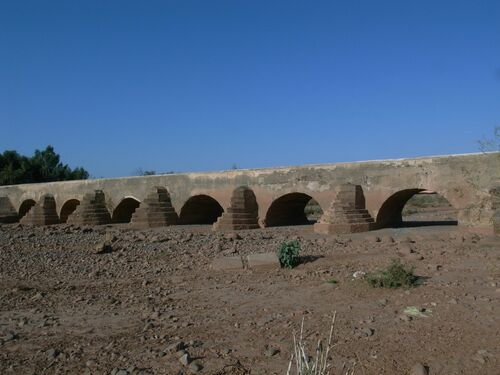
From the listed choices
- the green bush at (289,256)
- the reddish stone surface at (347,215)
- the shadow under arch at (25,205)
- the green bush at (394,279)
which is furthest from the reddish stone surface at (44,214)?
the green bush at (394,279)

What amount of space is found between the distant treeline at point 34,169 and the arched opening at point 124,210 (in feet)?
62.7

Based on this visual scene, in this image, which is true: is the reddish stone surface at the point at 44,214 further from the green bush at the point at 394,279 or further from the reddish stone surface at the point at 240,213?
the green bush at the point at 394,279

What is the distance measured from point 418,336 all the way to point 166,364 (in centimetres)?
226

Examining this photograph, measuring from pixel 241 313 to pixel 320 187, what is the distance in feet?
29.6

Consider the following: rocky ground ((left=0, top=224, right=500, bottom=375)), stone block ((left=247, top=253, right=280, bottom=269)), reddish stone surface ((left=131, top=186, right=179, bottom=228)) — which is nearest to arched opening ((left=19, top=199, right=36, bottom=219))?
reddish stone surface ((left=131, top=186, right=179, bottom=228))

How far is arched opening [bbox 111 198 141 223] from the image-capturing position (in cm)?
2014

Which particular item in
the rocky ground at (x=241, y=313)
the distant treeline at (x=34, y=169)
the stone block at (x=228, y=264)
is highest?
the distant treeline at (x=34, y=169)

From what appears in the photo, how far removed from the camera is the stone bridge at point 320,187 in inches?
457

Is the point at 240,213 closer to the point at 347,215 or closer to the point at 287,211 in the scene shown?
the point at 287,211

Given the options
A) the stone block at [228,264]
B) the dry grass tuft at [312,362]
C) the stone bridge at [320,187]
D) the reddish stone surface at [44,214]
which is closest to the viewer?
the dry grass tuft at [312,362]

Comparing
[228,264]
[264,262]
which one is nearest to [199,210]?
[228,264]

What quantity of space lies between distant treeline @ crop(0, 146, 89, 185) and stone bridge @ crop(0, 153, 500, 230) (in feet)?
54.0

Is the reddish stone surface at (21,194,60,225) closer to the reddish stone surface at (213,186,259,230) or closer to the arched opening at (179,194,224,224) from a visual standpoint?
the arched opening at (179,194,224,224)

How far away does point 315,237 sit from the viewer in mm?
12156
